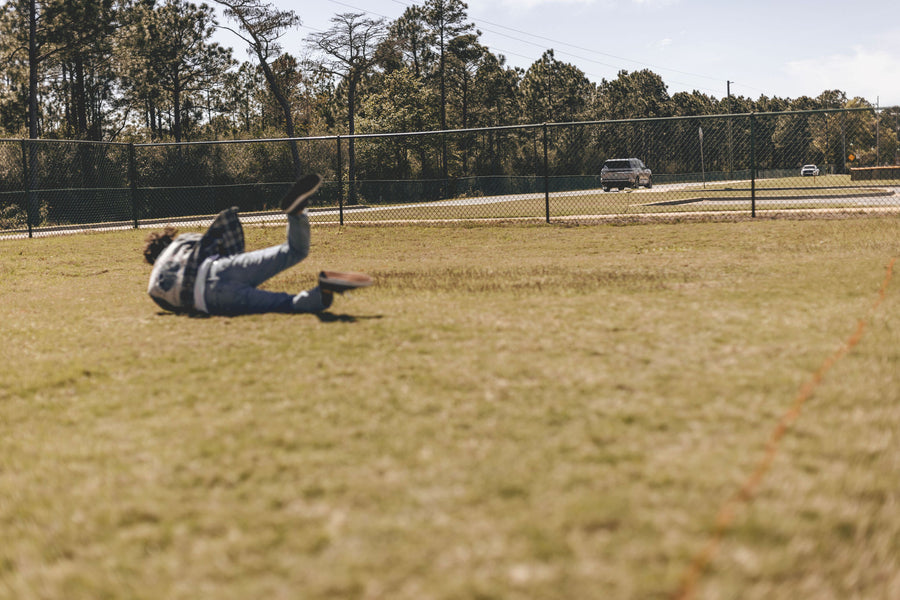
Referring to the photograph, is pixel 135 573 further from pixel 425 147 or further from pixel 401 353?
pixel 425 147

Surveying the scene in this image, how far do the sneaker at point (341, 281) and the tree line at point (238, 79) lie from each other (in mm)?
13585

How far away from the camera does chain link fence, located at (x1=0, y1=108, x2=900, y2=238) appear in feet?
50.8

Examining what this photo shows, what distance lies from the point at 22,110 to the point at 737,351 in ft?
126

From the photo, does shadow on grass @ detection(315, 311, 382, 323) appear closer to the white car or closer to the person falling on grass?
the person falling on grass

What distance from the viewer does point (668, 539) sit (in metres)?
1.86

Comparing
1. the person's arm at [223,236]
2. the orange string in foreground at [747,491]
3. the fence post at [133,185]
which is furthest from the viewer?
the fence post at [133,185]

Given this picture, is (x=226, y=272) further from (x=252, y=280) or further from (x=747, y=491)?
(x=747, y=491)

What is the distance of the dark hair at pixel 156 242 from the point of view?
6.00 m

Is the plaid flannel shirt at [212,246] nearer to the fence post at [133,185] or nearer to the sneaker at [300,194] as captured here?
the sneaker at [300,194]

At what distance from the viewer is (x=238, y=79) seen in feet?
182

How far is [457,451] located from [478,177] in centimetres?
2255

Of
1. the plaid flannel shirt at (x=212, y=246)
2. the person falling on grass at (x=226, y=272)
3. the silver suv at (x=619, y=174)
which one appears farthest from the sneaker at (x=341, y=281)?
the silver suv at (x=619, y=174)

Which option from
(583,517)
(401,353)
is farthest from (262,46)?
(583,517)

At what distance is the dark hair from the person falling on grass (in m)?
0.38
